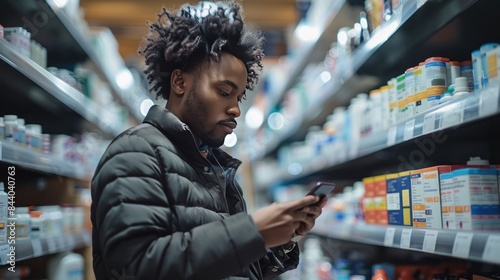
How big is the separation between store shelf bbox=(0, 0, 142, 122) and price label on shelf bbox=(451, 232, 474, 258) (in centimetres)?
219

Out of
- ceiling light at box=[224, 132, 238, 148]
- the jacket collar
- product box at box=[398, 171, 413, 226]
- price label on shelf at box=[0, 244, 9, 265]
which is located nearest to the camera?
the jacket collar

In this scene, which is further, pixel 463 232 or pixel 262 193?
pixel 262 193

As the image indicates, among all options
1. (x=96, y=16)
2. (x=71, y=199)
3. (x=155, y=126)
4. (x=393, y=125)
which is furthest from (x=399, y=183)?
(x=96, y=16)

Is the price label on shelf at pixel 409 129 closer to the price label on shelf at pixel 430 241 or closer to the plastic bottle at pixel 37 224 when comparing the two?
the price label on shelf at pixel 430 241

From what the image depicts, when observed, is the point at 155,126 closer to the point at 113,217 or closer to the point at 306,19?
the point at 113,217

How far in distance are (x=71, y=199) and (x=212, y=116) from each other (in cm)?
202

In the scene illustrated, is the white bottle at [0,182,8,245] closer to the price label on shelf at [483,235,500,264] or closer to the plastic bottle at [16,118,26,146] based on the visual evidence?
the plastic bottle at [16,118,26,146]

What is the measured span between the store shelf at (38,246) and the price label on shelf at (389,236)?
54.5 inches

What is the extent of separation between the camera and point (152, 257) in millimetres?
1233

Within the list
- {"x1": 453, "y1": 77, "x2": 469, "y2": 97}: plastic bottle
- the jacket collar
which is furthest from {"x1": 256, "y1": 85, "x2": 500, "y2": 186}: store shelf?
the jacket collar

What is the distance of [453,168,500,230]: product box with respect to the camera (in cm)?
153

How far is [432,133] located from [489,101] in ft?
1.62

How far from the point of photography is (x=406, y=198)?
78.9 inches

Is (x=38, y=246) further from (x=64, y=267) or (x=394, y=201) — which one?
(x=394, y=201)
